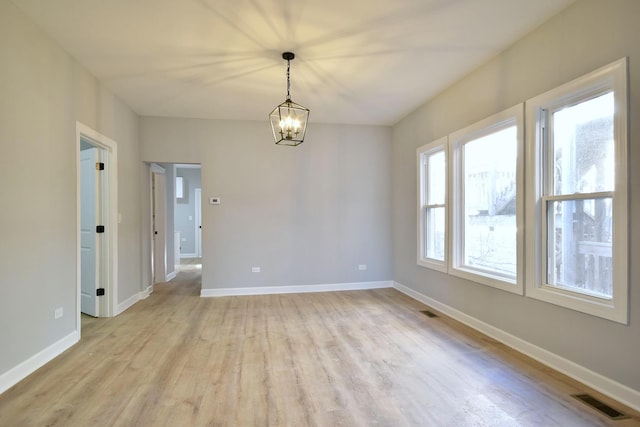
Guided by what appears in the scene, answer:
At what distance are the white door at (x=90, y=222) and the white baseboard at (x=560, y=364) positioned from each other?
4.42 m

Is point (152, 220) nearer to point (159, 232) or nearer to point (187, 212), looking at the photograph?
point (159, 232)

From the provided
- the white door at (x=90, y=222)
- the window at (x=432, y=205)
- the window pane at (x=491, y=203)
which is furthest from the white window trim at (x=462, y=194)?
the white door at (x=90, y=222)

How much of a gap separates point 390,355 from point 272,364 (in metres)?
1.05

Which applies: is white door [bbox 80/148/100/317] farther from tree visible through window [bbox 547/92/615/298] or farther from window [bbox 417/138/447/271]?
tree visible through window [bbox 547/92/615/298]

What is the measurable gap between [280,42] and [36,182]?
7.78 feet

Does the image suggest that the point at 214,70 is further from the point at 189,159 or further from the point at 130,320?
the point at 130,320

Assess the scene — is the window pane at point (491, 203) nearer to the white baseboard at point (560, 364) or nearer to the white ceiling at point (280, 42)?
the white baseboard at point (560, 364)

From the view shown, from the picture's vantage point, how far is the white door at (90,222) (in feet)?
12.5

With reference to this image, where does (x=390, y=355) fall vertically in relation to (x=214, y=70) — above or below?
below

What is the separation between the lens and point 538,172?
2.67m

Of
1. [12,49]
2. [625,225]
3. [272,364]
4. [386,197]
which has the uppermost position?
[12,49]

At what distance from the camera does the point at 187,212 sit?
32.6 ft

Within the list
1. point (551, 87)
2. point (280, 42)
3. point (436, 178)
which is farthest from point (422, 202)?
point (280, 42)

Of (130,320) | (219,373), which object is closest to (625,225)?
(219,373)
